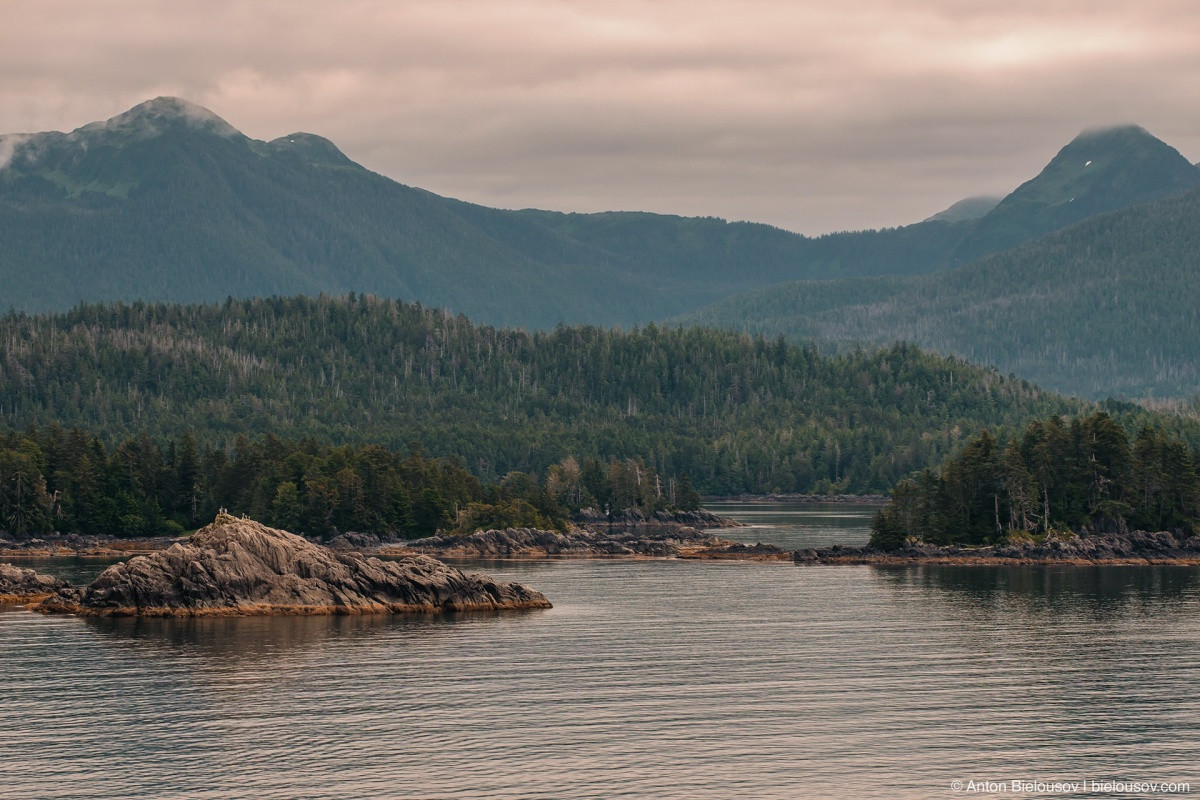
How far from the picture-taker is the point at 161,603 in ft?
389

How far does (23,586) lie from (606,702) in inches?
2573

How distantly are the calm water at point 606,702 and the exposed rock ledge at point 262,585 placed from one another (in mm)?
5104

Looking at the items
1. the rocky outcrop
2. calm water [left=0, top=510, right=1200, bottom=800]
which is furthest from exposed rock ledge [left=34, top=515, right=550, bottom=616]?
the rocky outcrop

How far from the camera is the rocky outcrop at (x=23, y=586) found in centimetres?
12825

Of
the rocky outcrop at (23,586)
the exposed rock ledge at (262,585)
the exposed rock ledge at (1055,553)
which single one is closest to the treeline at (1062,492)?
the exposed rock ledge at (1055,553)

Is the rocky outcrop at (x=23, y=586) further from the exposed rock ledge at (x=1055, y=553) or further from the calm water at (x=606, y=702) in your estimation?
the exposed rock ledge at (x=1055, y=553)

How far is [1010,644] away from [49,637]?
59.6 metres

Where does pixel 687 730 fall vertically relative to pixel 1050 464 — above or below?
below

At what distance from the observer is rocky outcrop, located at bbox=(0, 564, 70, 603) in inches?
5049

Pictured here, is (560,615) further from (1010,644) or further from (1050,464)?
(1050,464)

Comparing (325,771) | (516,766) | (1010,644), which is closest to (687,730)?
(516,766)

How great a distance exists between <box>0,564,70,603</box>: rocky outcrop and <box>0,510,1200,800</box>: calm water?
12.4 metres

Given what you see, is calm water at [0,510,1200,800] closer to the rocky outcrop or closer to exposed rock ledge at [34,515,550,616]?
exposed rock ledge at [34,515,550,616]

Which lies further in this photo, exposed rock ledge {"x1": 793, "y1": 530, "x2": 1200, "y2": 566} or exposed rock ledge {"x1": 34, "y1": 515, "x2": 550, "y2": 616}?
exposed rock ledge {"x1": 793, "y1": 530, "x2": 1200, "y2": 566}
